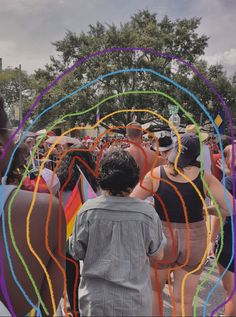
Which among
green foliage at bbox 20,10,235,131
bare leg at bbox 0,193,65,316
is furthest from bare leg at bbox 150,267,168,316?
green foliage at bbox 20,10,235,131

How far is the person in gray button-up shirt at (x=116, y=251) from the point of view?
1466mm

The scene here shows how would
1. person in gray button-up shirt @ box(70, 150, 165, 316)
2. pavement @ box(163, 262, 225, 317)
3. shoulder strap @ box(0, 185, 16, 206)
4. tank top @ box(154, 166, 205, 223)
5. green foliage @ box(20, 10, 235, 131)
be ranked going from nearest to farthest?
shoulder strap @ box(0, 185, 16, 206), person in gray button-up shirt @ box(70, 150, 165, 316), tank top @ box(154, 166, 205, 223), pavement @ box(163, 262, 225, 317), green foliage @ box(20, 10, 235, 131)

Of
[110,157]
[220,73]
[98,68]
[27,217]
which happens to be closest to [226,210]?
[110,157]

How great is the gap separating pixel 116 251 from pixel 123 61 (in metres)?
22.1

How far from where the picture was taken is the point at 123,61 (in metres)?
22.3

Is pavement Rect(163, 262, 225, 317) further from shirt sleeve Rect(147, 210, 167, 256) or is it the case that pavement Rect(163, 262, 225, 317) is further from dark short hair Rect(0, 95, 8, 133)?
dark short hair Rect(0, 95, 8, 133)

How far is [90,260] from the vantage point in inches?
58.8

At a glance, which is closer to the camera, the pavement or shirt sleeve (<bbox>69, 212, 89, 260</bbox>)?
shirt sleeve (<bbox>69, 212, 89, 260</bbox>)

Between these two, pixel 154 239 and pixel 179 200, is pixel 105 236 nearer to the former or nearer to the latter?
pixel 154 239

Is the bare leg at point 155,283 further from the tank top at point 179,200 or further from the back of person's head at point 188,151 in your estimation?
the back of person's head at point 188,151

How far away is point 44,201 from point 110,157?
0.59 m

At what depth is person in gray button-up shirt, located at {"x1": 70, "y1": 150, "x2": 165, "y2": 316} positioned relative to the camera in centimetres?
147

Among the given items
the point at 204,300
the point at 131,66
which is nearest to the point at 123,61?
the point at 131,66

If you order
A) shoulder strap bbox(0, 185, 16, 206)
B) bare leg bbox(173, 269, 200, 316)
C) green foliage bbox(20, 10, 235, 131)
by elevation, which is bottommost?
bare leg bbox(173, 269, 200, 316)
